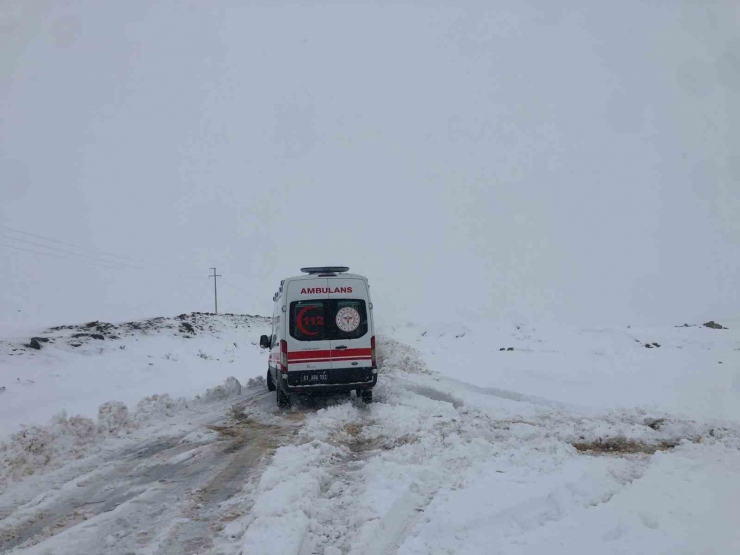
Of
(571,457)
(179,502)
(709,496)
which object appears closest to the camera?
(709,496)

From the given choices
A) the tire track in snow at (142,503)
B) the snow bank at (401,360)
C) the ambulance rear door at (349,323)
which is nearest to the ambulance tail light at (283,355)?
the ambulance rear door at (349,323)

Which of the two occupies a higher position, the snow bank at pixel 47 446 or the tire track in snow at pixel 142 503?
the snow bank at pixel 47 446

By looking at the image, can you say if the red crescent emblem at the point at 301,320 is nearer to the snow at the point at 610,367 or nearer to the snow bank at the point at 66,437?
the snow bank at the point at 66,437

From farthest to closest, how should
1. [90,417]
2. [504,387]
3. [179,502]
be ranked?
[504,387], [90,417], [179,502]

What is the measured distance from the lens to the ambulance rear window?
11.8 metres

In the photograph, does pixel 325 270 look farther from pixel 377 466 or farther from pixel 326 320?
pixel 377 466

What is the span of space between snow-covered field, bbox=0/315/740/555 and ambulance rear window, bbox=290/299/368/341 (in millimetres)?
1607

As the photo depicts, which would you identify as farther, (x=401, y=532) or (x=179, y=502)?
(x=179, y=502)

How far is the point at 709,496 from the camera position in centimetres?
499

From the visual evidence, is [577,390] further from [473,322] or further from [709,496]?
[473,322]

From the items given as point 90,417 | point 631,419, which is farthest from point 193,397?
point 631,419

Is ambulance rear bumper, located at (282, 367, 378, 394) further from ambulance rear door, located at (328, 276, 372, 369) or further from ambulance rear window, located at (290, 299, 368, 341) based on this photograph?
ambulance rear window, located at (290, 299, 368, 341)

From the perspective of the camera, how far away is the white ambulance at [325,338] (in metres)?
11.6

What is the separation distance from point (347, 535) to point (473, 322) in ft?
121
